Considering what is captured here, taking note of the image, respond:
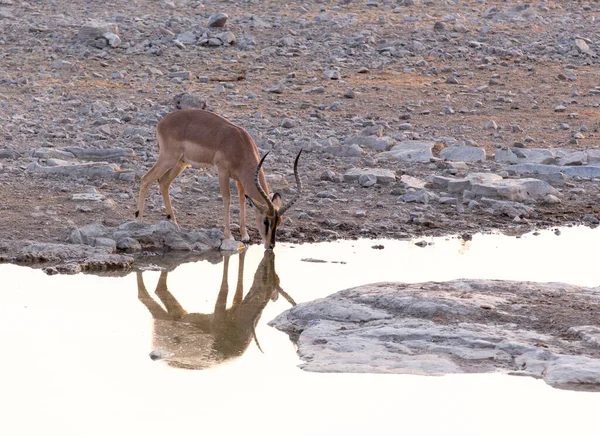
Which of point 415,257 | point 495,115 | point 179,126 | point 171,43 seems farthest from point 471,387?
point 171,43

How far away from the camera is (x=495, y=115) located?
15.8 metres

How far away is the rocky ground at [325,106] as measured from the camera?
1124 centimetres

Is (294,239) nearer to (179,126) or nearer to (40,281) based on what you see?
(179,126)

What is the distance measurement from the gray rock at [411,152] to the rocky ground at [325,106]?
1.2 inches

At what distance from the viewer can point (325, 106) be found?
51.4 ft

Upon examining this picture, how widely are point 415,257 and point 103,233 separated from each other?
2693mm

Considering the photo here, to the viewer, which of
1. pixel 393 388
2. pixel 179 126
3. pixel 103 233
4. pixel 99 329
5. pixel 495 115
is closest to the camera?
pixel 393 388

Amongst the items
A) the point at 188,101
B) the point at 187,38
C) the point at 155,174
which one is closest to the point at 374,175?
the point at 155,174

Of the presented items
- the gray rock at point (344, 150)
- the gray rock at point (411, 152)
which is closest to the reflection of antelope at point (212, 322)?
the gray rock at point (344, 150)

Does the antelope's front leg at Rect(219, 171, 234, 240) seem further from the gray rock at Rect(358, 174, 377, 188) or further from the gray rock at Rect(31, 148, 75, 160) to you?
the gray rock at Rect(31, 148, 75, 160)

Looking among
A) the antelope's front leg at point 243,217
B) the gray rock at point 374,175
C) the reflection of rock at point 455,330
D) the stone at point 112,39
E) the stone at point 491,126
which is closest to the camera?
the reflection of rock at point 455,330

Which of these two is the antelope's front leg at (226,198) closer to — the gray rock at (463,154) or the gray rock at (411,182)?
the gray rock at (411,182)

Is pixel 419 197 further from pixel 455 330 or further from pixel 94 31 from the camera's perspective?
pixel 94 31

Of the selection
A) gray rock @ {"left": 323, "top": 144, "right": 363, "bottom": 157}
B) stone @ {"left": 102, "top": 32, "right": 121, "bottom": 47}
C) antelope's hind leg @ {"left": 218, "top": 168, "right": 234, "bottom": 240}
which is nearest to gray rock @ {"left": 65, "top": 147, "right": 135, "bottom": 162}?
gray rock @ {"left": 323, "top": 144, "right": 363, "bottom": 157}
